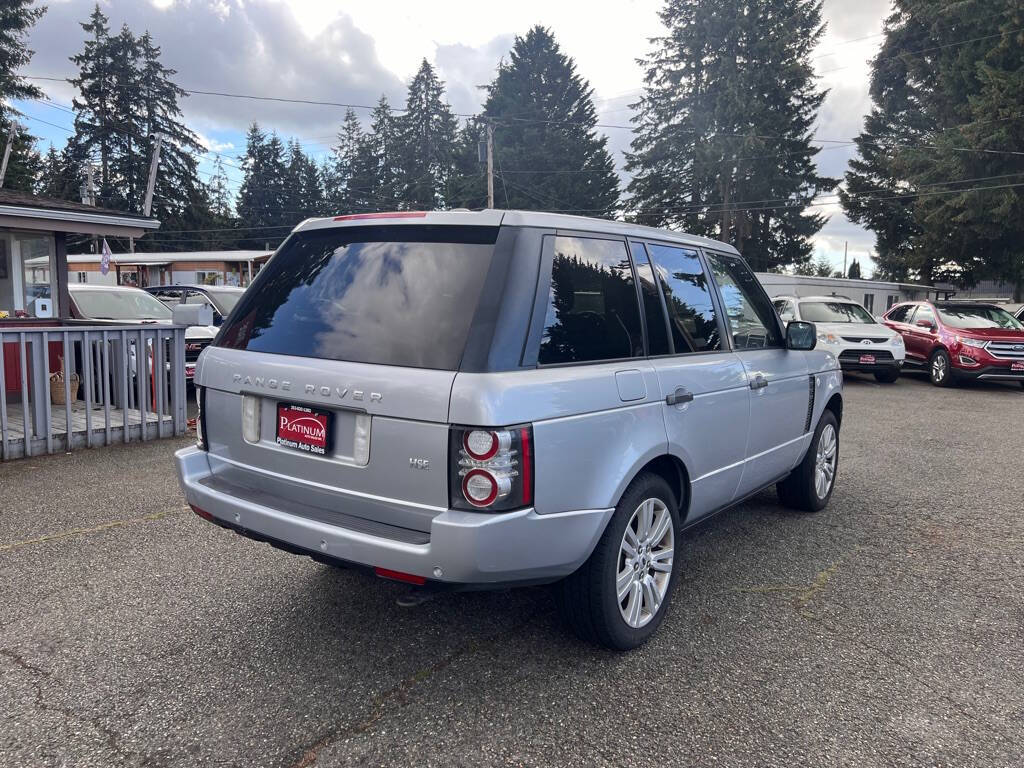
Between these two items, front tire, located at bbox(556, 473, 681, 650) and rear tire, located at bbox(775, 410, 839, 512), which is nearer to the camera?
front tire, located at bbox(556, 473, 681, 650)

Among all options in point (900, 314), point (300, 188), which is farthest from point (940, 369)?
point (300, 188)

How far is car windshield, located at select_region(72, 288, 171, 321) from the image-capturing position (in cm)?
1063

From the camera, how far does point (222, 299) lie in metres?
12.2

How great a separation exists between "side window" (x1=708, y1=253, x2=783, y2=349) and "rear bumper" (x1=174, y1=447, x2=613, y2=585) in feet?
6.02

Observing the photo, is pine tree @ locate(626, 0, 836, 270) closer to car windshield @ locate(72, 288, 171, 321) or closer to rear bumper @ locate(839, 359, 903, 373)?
rear bumper @ locate(839, 359, 903, 373)

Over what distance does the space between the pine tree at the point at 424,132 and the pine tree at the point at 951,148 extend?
33127mm

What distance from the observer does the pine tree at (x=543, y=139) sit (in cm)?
4472

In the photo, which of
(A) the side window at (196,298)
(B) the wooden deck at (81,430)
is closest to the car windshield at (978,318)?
(A) the side window at (196,298)

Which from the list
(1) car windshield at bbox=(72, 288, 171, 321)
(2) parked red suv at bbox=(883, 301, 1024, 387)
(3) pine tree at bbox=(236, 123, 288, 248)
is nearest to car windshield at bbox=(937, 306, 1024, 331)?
(2) parked red suv at bbox=(883, 301, 1024, 387)

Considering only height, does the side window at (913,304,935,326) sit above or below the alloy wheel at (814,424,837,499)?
above

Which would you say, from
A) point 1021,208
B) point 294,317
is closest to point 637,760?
point 294,317

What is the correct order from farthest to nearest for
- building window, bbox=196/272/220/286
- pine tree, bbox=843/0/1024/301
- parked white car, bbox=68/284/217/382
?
1. building window, bbox=196/272/220/286
2. pine tree, bbox=843/0/1024/301
3. parked white car, bbox=68/284/217/382

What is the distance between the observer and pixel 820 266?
7194cm

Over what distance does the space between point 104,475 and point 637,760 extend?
5223 millimetres
